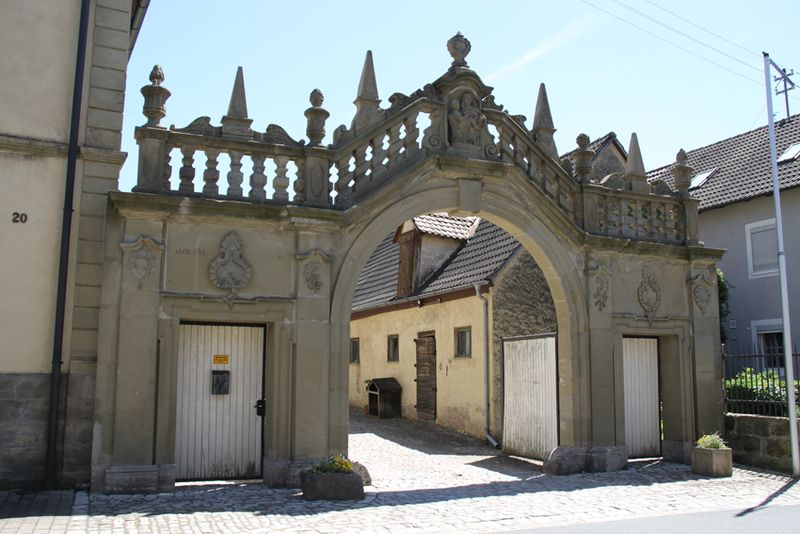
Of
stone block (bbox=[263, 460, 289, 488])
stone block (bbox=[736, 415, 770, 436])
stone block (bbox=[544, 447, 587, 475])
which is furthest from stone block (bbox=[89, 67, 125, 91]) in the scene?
stone block (bbox=[736, 415, 770, 436])

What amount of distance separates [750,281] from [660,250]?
7.94 metres

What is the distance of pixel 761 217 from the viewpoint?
63.8 feet

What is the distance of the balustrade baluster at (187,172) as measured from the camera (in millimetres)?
10211

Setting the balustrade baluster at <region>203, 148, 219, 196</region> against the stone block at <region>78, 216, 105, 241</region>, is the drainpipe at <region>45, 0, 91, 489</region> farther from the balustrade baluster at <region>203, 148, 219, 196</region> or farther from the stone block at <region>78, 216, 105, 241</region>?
the balustrade baluster at <region>203, 148, 219, 196</region>

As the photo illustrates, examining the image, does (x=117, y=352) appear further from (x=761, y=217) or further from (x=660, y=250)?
(x=761, y=217)

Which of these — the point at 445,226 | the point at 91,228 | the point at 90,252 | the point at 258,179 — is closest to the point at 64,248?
the point at 90,252

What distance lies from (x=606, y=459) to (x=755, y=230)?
10.3 meters

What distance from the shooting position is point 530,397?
1398 cm

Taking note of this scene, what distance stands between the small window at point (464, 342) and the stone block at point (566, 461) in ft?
17.6

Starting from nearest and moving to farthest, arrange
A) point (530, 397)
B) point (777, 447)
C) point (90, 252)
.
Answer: point (90, 252)
point (777, 447)
point (530, 397)

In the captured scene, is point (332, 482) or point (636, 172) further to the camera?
point (636, 172)

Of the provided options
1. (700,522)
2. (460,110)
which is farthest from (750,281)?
(700,522)

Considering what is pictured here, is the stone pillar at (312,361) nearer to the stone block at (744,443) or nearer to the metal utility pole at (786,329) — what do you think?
the metal utility pole at (786,329)

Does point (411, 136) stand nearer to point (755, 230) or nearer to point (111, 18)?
point (111, 18)
